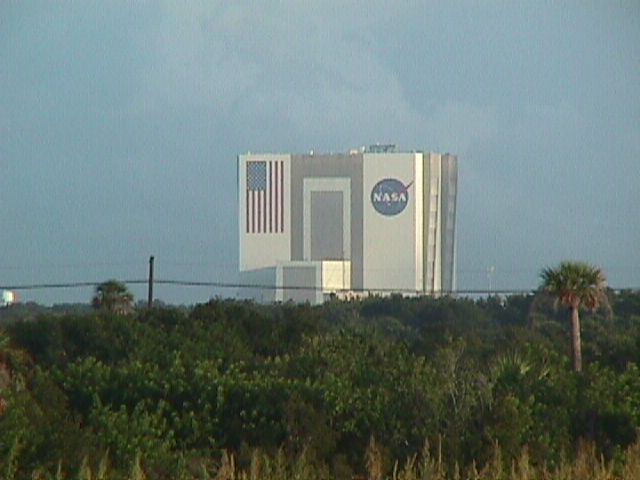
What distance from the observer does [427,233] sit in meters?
108

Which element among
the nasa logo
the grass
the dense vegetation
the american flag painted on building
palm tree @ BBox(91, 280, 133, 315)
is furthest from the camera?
the american flag painted on building

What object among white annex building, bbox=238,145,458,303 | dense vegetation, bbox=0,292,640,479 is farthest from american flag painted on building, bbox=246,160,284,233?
dense vegetation, bbox=0,292,640,479

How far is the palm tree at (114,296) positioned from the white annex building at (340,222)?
27.6 meters

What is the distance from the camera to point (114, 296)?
3031 inches

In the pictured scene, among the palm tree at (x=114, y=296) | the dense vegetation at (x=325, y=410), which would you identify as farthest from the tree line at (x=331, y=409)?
the palm tree at (x=114, y=296)

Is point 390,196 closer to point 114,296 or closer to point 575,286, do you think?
point 114,296

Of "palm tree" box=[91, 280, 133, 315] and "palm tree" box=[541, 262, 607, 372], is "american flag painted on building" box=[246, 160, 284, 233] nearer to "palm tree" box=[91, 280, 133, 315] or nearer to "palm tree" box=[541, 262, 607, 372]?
"palm tree" box=[91, 280, 133, 315]

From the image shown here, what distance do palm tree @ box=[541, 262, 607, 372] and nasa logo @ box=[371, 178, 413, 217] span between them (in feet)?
163

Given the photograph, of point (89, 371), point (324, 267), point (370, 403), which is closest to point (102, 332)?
point (89, 371)

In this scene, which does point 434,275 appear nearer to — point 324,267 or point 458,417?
point 324,267

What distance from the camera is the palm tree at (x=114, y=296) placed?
7651cm

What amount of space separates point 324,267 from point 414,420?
6209 cm

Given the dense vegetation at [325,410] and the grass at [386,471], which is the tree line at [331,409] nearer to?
the dense vegetation at [325,410]

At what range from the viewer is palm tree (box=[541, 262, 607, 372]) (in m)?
54.2
